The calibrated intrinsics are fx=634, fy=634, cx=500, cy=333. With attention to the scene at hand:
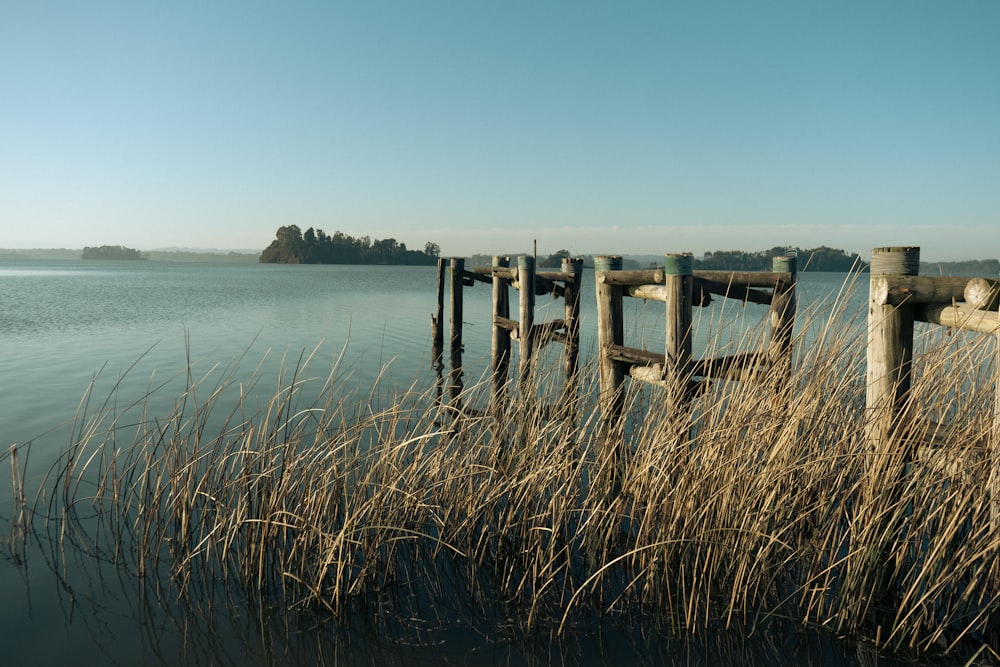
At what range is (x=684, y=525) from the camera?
12.2 feet

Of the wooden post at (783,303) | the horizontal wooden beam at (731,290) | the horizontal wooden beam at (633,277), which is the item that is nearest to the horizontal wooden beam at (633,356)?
the horizontal wooden beam at (633,277)

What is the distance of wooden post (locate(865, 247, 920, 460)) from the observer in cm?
353

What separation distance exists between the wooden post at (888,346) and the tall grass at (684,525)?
9cm

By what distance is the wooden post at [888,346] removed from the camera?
3531mm

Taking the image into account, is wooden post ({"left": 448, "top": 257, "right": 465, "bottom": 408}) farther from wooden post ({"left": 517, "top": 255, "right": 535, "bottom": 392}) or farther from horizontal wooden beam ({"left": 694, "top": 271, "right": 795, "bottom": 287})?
horizontal wooden beam ({"left": 694, "top": 271, "right": 795, "bottom": 287})

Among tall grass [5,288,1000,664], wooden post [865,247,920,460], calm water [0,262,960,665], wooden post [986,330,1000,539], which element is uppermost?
wooden post [865,247,920,460]

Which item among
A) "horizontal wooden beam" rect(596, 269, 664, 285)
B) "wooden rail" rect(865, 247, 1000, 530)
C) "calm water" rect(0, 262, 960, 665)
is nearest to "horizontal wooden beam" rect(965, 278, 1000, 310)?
"wooden rail" rect(865, 247, 1000, 530)

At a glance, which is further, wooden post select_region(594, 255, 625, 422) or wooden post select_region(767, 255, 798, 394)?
wooden post select_region(594, 255, 625, 422)

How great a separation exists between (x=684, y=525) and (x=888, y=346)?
1542 millimetres

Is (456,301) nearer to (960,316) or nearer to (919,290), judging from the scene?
(919,290)

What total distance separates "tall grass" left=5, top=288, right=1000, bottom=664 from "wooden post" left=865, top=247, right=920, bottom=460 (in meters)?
0.09

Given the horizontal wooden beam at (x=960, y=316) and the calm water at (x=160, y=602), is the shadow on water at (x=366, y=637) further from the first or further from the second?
the horizontal wooden beam at (x=960, y=316)

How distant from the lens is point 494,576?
4512 mm

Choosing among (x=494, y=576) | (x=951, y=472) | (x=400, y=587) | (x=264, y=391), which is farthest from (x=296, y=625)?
(x=264, y=391)
